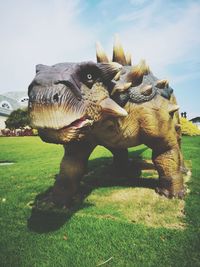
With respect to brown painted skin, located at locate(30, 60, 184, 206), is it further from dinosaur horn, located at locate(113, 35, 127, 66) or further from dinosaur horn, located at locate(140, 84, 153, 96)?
dinosaur horn, located at locate(113, 35, 127, 66)

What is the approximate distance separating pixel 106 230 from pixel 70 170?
111 cm

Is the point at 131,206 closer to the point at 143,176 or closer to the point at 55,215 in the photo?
the point at 55,215

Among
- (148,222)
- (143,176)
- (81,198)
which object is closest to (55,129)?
(148,222)

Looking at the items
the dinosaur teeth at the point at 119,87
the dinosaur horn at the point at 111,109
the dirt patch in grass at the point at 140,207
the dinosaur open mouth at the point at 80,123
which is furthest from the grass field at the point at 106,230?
the dinosaur teeth at the point at 119,87

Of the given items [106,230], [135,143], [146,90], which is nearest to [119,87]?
[146,90]

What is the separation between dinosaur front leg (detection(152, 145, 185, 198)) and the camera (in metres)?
4.54

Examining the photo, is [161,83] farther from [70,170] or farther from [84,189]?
[84,189]

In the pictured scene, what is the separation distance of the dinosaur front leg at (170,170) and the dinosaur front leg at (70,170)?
1.13 metres

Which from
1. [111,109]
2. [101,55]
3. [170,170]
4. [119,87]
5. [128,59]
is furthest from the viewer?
[128,59]

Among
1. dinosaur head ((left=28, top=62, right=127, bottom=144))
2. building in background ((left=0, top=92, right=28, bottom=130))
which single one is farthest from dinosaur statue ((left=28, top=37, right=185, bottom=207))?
building in background ((left=0, top=92, right=28, bottom=130))

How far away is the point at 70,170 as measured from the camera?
14.0 ft

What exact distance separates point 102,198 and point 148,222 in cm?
113

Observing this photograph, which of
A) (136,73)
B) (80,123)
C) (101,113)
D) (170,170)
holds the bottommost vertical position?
(170,170)

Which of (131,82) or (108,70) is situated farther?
(131,82)
